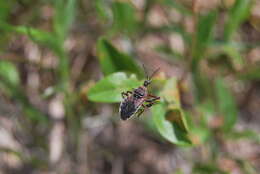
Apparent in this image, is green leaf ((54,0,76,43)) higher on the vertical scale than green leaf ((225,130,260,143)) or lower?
higher

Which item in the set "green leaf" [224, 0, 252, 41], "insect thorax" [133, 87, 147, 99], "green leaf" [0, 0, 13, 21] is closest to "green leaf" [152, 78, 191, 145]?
"insect thorax" [133, 87, 147, 99]

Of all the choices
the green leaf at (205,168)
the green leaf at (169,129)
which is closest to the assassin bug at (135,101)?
the green leaf at (169,129)

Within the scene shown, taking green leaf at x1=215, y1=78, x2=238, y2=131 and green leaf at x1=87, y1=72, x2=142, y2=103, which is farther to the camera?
green leaf at x1=215, y1=78, x2=238, y2=131

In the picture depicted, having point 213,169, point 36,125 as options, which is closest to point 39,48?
point 36,125

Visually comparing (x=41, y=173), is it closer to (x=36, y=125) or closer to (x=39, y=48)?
(x=36, y=125)

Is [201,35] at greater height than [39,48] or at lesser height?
lesser

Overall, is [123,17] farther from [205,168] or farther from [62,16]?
[205,168]

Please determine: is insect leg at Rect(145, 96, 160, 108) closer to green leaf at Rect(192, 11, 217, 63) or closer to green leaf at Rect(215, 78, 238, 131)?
green leaf at Rect(192, 11, 217, 63)
